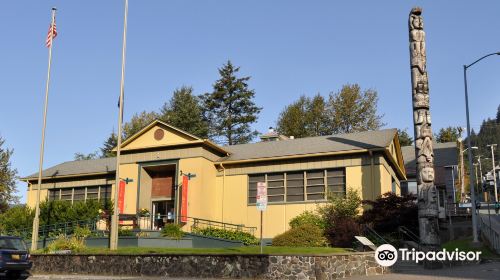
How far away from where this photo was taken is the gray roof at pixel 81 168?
3847 cm

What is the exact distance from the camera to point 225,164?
3356 cm

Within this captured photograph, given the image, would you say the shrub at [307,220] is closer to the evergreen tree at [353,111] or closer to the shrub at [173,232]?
the shrub at [173,232]

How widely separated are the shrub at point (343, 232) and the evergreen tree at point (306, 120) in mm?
38648

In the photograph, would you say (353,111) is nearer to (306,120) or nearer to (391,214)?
(306,120)

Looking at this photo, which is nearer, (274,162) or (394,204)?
(394,204)

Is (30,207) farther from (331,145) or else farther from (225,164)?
(331,145)

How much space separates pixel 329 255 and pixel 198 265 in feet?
16.5

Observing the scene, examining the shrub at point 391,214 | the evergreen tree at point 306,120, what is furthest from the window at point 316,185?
the evergreen tree at point 306,120

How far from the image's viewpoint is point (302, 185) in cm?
3119

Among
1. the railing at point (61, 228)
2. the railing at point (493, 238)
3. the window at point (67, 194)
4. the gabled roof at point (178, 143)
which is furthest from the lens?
the window at point (67, 194)

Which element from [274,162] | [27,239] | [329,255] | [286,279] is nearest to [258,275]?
[286,279]

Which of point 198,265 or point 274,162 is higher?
point 274,162

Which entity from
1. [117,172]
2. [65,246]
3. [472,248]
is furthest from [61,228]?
[472,248]

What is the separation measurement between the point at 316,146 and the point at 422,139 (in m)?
10.5
